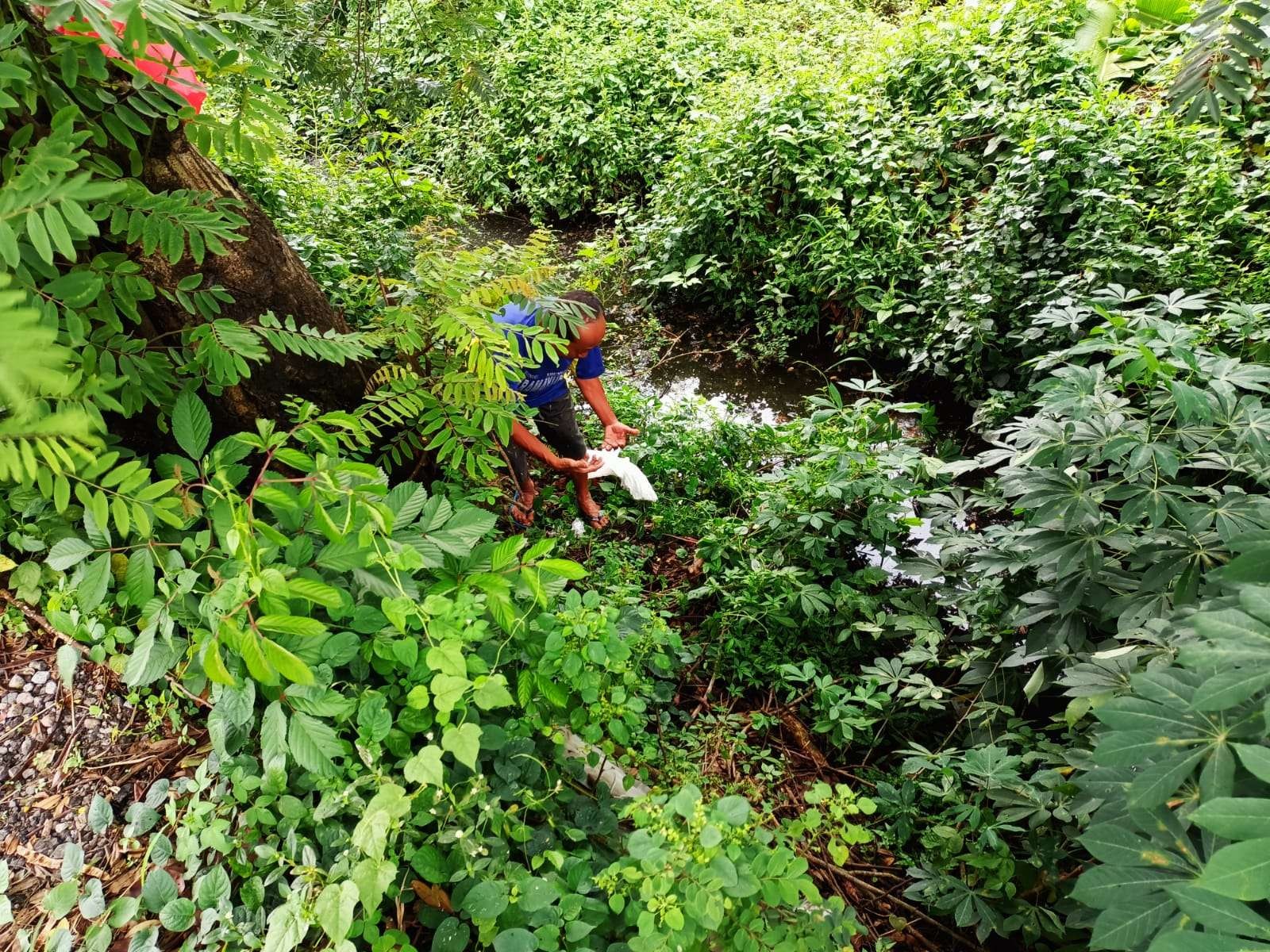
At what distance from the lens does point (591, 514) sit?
11.6ft

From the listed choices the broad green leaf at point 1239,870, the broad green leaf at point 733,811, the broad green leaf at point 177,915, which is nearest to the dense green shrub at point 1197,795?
the broad green leaf at point 1239,870

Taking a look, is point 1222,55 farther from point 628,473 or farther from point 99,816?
point 99,816

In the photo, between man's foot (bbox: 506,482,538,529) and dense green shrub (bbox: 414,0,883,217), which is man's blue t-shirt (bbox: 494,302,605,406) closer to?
man's foot (bbox: 506,482,538,529)

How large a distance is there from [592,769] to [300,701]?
89 cm

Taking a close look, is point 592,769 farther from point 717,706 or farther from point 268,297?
point 268,297

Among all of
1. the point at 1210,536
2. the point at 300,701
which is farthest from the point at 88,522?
the point at 1210,536

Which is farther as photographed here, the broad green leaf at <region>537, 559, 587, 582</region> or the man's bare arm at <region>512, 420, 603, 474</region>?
the man's bare arm at <region>512, 420, 603, 474</region>

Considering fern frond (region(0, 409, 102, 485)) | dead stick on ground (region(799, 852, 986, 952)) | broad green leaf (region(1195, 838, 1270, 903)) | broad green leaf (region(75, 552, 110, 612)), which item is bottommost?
dead stick on ground (region(799, 852, 986, 952))

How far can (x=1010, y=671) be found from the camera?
101 inches

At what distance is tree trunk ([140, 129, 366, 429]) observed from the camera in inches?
76.9

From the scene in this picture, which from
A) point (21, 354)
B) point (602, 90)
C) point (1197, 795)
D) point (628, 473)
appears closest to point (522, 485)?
point (628, 473)

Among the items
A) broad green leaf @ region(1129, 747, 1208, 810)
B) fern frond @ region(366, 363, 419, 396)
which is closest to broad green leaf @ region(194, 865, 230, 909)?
fern frond @ region(366, 363, 419, 396)

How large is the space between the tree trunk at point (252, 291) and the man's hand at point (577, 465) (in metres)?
1.01

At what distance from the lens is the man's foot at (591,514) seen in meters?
3.53
